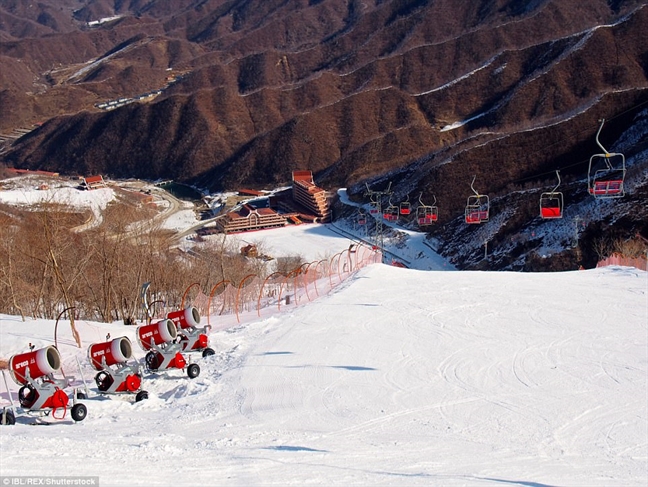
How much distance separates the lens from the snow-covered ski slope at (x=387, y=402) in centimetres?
813

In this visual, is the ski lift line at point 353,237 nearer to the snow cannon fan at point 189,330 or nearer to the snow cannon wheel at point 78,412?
the snow cannon fan at point 189,330

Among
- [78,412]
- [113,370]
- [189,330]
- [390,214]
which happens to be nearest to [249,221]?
[390,214]

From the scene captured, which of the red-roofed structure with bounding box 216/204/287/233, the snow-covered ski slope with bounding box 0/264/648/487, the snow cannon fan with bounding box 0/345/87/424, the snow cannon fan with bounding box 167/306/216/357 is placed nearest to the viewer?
the snow-covered ski slope with bounding box 0/264/648/487

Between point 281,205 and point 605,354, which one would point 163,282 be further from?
point 281,205

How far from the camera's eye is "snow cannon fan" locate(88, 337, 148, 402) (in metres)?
11.7

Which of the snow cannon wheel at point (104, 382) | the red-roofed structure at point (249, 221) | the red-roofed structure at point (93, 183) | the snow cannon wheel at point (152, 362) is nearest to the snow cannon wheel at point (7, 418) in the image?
the snow cannon wheel at point (104, 382)

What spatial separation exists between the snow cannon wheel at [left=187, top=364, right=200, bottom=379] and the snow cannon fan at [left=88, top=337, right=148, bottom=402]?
1203 millimetres

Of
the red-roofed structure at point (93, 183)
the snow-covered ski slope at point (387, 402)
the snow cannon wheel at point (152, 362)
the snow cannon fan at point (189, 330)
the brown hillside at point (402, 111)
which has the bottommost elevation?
the snow-covered ski slope at point (387, 402)

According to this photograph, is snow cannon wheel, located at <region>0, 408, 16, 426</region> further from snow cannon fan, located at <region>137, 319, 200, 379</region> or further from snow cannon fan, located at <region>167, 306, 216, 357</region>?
snow cannon fan, located at <region>167, 306, 216, 357</region>

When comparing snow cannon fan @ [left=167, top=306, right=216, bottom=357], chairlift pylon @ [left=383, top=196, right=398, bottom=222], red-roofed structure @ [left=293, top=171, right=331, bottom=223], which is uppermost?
red-roofed structure @ [left=293, top=171, right=331, bottom=223]

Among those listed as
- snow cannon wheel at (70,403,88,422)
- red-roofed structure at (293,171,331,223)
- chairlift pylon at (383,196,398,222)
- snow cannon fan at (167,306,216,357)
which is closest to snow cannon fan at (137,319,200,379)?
snow cannon fan at (167,306,216,357)

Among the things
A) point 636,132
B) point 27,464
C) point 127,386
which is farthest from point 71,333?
point 636,132

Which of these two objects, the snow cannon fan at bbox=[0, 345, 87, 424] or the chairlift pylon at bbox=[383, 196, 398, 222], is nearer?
the snow cannon fan at bbox=[0, 345, 87, 424]

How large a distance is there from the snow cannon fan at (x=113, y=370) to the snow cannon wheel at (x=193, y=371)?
120cm
